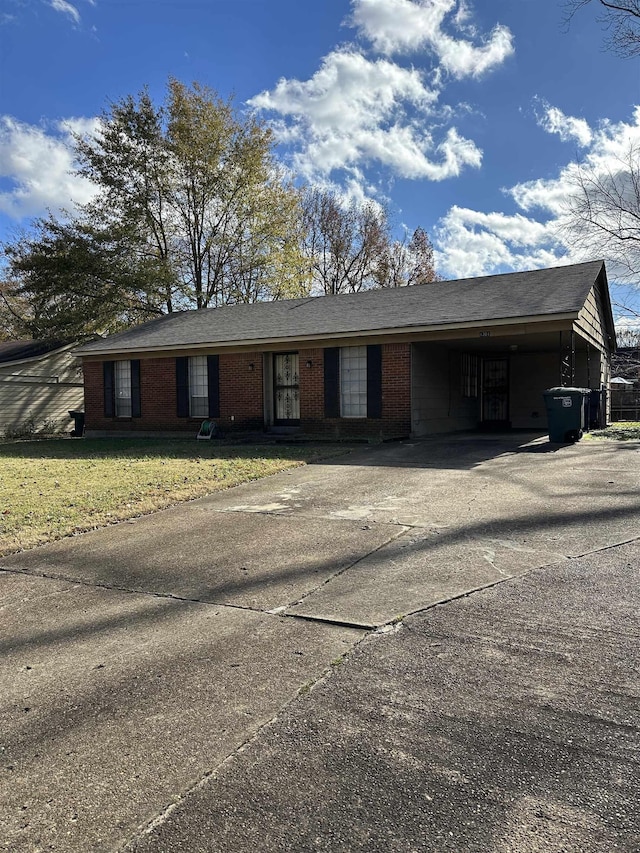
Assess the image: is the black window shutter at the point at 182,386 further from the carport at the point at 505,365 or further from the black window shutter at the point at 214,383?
the carport at the point at 505,365

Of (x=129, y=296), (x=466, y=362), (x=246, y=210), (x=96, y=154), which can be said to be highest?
(x=96, y=154)

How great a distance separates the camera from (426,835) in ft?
6.23

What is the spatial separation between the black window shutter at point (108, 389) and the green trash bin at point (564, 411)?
12159 millimetres

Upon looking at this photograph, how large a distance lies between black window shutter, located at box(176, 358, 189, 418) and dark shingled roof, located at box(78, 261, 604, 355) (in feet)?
1.91

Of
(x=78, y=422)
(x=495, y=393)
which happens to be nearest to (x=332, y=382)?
(x=495, y=393)

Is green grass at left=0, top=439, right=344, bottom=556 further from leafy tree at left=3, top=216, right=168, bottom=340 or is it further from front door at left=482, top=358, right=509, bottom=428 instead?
leafy tree at left=3, top=216, right=168, bottom=340

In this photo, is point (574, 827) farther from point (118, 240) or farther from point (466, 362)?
point (118, 240)

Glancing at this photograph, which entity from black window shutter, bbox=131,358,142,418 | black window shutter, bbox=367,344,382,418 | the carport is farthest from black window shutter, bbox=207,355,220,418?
the carport

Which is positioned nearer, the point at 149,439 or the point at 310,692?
the point at 310,692

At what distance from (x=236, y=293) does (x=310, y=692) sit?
2774 centimetres

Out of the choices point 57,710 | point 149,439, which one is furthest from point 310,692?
point 149,439

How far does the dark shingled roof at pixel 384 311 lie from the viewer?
12.4 metres

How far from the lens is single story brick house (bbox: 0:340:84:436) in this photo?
21531mm

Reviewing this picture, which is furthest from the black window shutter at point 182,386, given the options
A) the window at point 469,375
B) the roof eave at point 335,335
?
the window at point 469,375
